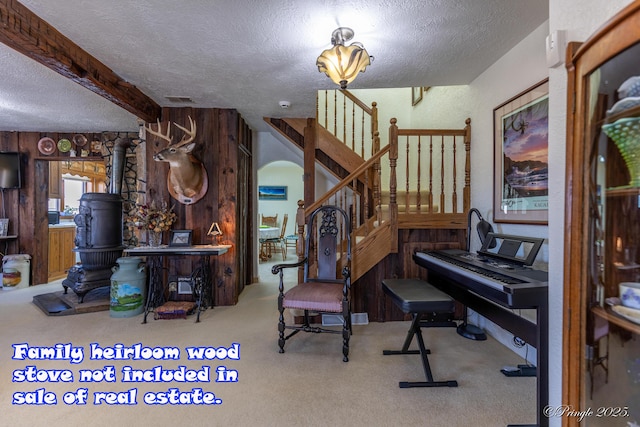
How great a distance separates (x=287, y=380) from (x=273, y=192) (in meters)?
7.23

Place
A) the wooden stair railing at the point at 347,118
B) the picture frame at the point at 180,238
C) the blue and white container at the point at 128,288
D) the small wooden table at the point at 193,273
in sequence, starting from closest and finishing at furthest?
the small wooden table at the point at 193,273, the blue and white container at the point at 128,288, the picture frame at the point at 180,238, the wooden stair railing at the point at 347,118

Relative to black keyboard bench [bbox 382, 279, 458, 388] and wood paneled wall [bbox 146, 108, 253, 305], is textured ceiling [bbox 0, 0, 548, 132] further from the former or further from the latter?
black keyboard bench [bbox 382, 279, 458, 388]

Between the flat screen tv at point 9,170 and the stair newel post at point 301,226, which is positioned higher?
the flat screen tv at point 9,170

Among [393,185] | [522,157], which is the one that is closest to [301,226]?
[393,185]

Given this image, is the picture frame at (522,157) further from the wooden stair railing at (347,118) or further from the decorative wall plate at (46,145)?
the decorative wall plate at (46,145)

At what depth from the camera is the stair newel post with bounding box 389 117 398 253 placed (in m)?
2.88

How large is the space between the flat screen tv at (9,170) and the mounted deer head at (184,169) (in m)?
2.90

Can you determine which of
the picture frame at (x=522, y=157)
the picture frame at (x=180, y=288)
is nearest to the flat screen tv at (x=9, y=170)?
the picture frame at (x=180, y=288)

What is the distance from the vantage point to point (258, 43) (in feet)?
7.29

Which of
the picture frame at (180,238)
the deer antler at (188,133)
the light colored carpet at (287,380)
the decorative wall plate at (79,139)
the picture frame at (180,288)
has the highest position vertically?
the decorative wall plate at (79,139)

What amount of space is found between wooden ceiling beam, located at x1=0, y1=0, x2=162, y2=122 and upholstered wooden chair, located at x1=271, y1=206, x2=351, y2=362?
222 cm

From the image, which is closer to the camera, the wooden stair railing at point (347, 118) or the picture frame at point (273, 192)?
the wooden stair railing at point (347, 118)

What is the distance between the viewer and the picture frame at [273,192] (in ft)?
29.2

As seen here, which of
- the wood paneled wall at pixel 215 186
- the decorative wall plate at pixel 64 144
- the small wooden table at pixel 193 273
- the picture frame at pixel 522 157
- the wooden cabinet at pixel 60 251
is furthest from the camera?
the wooden cabinet at pixel 60 251
